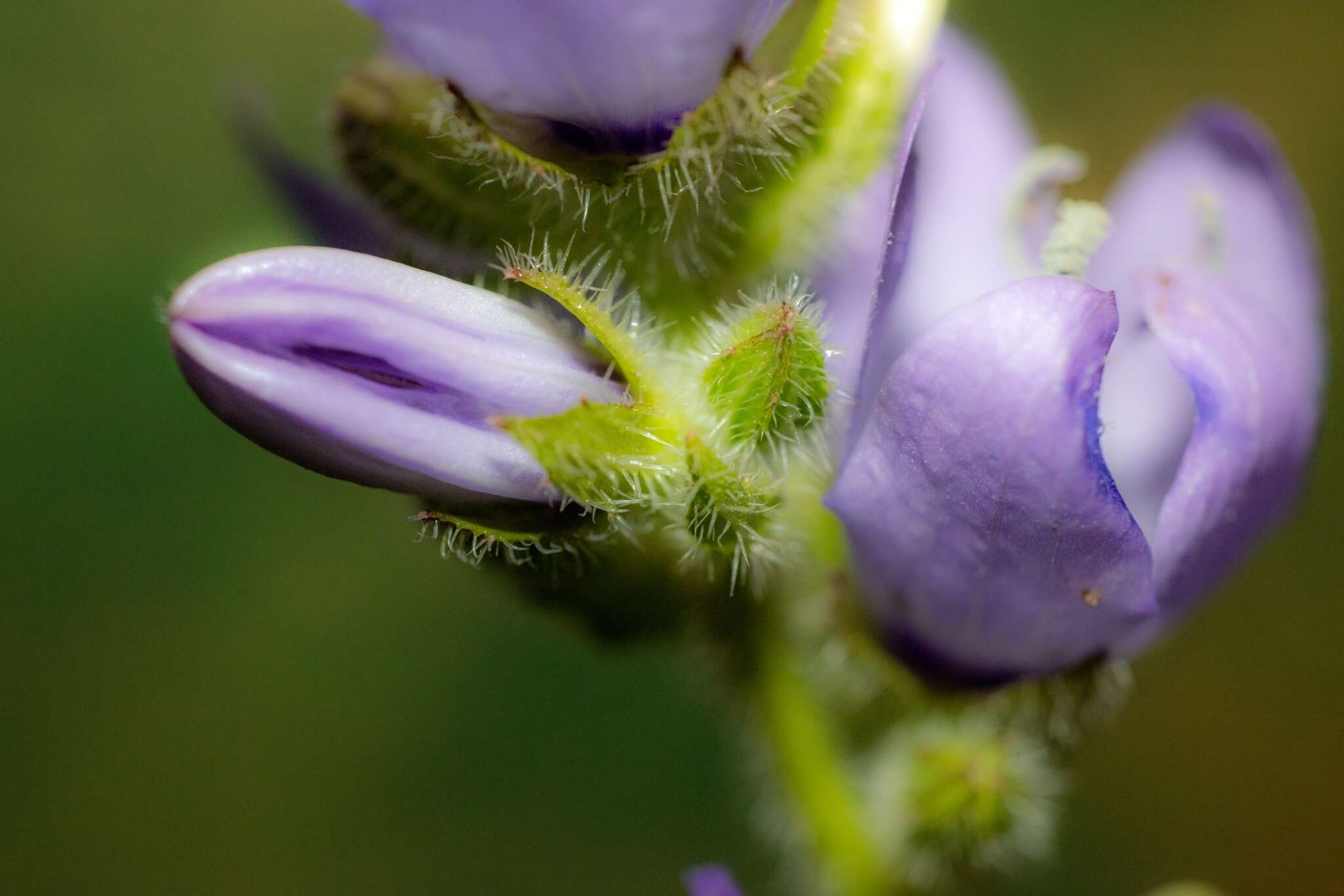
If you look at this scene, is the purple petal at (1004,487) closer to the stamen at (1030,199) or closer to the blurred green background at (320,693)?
the stamen at (1030,199)

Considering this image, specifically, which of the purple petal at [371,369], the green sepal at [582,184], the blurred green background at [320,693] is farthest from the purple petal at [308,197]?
the blurred green background at [320,693]

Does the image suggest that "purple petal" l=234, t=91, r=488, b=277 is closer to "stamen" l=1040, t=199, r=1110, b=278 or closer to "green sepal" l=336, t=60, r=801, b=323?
"green sepal" l=336, t=60, r=801, b=323

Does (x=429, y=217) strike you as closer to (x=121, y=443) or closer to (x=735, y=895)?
(x=735, y=895)

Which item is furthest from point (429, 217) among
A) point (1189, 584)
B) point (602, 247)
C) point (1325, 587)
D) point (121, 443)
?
point (1325, 587)

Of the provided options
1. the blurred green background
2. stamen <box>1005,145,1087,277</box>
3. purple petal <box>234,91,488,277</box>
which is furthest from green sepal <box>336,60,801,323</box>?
the blurred green background

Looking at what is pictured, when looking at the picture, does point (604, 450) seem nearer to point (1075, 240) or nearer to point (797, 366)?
point (797, 366)

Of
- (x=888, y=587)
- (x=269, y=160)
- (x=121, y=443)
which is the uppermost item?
(x=121, y=443)
